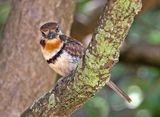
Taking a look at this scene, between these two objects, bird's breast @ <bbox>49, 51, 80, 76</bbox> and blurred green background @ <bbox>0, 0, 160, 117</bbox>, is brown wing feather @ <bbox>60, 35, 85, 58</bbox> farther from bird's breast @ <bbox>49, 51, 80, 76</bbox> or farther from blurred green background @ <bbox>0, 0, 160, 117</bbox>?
blurred green background @ <bbox>0, 0, 160, 117</bbox>

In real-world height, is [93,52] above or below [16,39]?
above

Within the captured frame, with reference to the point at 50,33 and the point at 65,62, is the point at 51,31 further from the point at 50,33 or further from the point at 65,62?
the point at 65,62

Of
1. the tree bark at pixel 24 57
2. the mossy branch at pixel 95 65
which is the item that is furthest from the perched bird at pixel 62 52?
the tree bark at pixel 24 57

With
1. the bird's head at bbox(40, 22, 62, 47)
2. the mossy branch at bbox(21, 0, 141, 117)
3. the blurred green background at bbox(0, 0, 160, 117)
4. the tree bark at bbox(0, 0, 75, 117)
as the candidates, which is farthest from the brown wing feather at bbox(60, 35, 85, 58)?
the blurred green background at bbox(0, 0, 160, 117)

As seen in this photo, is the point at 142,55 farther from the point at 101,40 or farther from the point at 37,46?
the point at 101,40

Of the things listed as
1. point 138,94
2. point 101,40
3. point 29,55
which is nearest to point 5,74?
point 29,55

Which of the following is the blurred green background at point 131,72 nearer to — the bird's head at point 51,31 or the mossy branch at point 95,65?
the bird's head at point 51,31

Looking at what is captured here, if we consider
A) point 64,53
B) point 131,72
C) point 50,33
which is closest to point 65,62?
point 64,53
